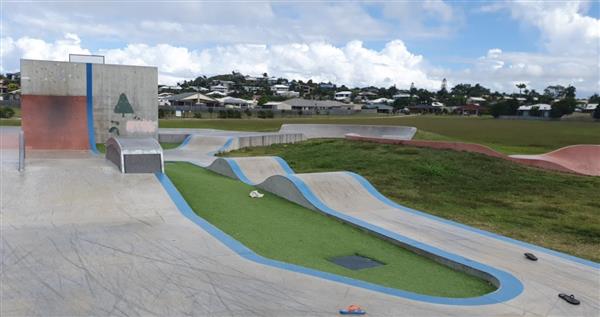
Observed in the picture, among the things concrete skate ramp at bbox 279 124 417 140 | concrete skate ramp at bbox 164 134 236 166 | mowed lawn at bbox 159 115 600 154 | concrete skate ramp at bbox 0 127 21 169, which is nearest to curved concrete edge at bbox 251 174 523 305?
concrete skate ramp at bbox 0 127 21 169

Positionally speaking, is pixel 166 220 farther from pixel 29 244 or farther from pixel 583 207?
pixel 583 207

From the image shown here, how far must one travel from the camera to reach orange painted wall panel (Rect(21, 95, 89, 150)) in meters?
17.2

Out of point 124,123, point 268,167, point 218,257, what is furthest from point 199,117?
point 218,257

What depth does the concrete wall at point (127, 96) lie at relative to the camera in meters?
18.9

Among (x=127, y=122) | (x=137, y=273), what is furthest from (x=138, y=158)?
(x=127, y=122)

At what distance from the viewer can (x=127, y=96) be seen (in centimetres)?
1934

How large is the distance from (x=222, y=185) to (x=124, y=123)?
10.4m

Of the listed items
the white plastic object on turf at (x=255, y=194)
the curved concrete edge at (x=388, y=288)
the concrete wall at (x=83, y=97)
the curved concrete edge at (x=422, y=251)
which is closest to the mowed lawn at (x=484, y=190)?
the curved concrete edge at (x=422, y=251)

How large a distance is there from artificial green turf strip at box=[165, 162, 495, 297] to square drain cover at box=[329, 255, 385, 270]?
0.41 feet

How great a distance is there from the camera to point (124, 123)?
19453 millimetres

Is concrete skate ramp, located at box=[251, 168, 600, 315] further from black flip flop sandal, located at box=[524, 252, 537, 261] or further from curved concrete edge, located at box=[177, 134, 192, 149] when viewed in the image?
curved concrete edge, located at box=[177, 134, 192, 149]

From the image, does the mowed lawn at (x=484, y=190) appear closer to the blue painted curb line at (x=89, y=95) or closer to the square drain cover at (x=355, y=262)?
the square drain cover at (x=355, y=262)

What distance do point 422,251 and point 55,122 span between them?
15372 mm

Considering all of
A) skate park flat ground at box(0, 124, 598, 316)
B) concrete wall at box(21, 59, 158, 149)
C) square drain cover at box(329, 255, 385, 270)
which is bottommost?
square drain cover at box(329, 255, 385, 270)
